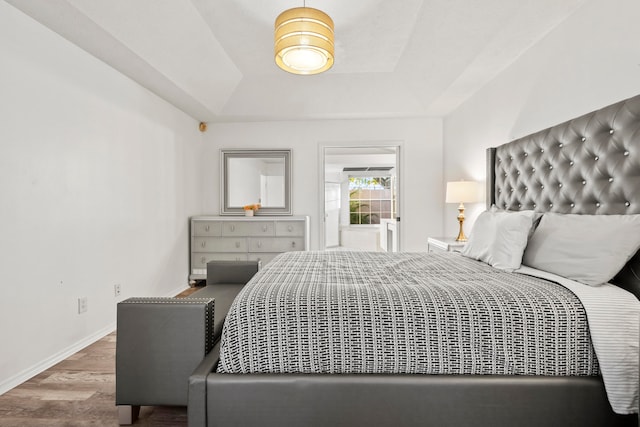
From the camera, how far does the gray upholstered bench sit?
1454 millimetres

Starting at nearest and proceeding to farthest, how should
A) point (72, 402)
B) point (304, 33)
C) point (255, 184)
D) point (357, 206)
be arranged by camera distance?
point (72, 402) → point (304, 33) → point (255, 184) → point (357, 206)

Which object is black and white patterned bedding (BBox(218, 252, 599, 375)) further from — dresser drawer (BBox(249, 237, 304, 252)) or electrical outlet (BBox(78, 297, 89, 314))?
dresser drawer (BBox(249, 237, 304, 252))

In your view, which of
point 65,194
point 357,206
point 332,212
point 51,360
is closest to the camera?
point 51,360

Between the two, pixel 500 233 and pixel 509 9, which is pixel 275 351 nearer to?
pixel 500 233

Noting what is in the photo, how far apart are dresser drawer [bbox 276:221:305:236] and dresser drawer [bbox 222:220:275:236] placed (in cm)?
9

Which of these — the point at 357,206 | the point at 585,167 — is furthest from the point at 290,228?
the point at 357,206

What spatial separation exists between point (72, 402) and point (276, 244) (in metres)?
2.71

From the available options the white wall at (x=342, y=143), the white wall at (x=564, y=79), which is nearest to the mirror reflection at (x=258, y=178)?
the white wall at (x=342, y=143)

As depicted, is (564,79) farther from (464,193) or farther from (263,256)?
(263,256)

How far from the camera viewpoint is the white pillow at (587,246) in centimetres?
148

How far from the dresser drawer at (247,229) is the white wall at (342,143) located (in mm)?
566

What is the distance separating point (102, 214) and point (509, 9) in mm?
3368

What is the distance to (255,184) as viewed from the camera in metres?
4.73

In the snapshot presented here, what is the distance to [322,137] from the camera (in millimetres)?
4668
